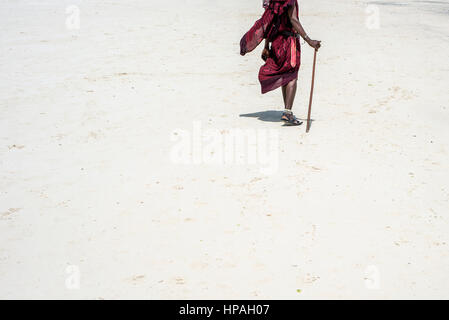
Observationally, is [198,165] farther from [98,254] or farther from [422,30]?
[422,30]

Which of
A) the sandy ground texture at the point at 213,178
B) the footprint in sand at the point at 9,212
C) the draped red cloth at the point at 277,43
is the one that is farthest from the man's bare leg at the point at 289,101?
the footprint in sand at the point at 9,212

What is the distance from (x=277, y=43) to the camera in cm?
632

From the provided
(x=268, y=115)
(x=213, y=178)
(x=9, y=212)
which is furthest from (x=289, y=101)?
(x=9, y=212)

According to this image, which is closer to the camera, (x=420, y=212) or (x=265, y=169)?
(x=420, y=212)

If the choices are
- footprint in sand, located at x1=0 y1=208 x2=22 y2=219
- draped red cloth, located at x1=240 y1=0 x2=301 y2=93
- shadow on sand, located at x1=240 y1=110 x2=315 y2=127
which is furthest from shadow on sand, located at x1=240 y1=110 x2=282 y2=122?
footprint in sand, located at x1=0 y1=208 x2=22 y2=219

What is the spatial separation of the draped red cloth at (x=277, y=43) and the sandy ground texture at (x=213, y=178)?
59cm

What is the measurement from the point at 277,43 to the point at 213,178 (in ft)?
6.65

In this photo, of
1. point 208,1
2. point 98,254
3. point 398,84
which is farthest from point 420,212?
point 208,1

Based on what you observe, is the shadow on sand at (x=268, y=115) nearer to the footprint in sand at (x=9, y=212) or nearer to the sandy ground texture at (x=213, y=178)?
the sandy ground texture at (x=213, y=178)

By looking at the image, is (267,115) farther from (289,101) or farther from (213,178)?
(213,178)

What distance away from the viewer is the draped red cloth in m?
6.17

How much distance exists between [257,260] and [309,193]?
1.19 meters

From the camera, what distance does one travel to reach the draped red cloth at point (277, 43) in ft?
20.2
